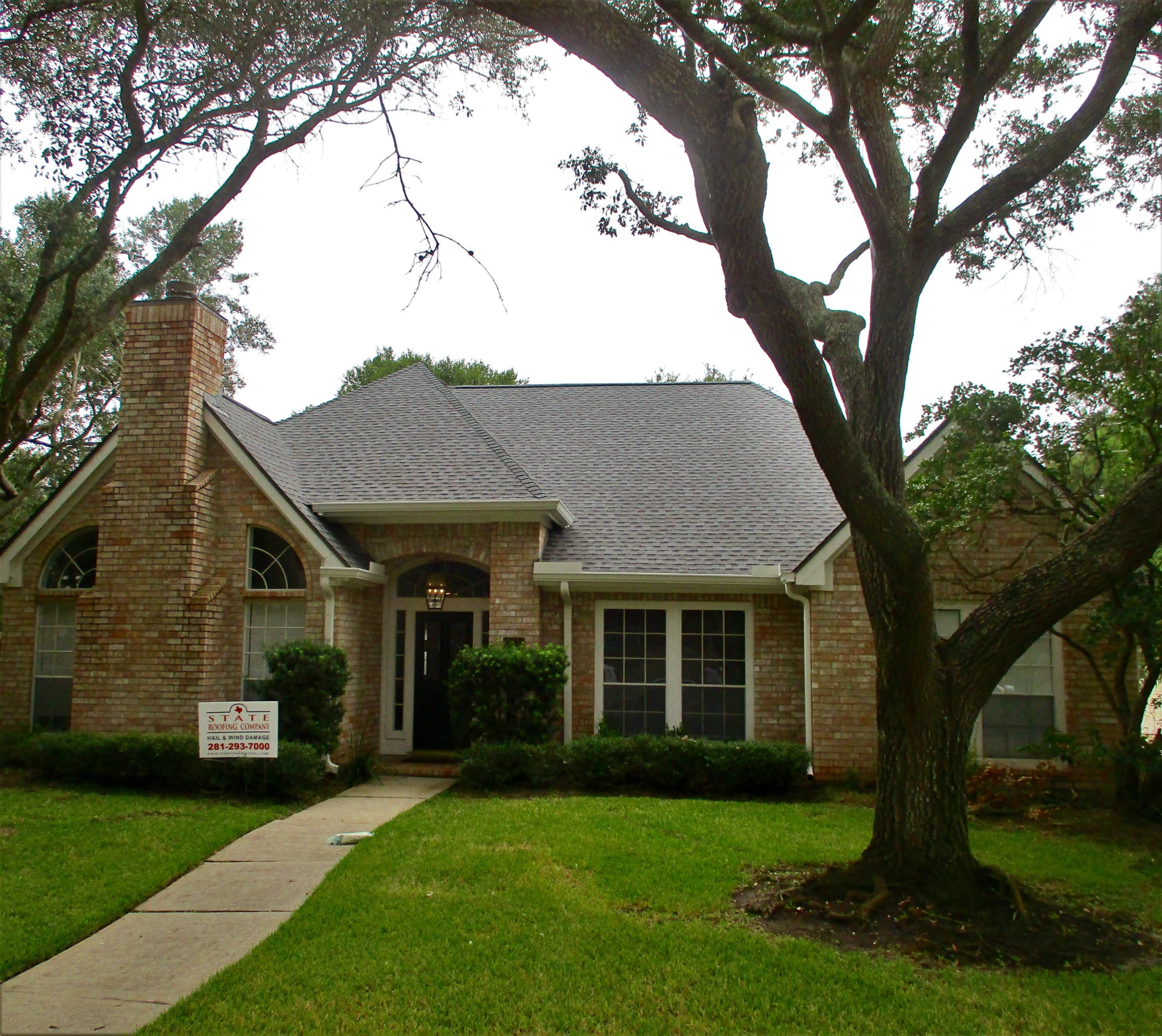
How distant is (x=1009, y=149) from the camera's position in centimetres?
987

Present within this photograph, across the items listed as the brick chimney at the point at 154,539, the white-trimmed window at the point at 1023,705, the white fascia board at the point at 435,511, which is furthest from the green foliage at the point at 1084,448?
the brick chimney at the point at 154,539

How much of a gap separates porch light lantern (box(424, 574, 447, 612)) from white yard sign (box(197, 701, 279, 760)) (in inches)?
128

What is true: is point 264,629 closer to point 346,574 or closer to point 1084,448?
point 346,574

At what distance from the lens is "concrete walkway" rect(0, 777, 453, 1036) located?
514cm

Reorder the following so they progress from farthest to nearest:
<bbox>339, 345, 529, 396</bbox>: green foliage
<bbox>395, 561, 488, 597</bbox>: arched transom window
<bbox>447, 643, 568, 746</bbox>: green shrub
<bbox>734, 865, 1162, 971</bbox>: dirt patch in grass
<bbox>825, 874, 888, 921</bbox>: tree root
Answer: <bbox>339, 345, 529, 396</bbox>: green foliage
<bbox>395, 561, 488, 597</bbox>: arched transom window
<bbox>447, 643, 568, 746</bbox>: green shrub
<bbox>825, 874, 888, 921</bbox>: tree root
<bbox>734, 865, 1162, 971</bbox>: dirt patch in grass

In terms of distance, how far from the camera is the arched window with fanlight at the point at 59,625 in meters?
12.9

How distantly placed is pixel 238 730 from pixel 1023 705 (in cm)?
923

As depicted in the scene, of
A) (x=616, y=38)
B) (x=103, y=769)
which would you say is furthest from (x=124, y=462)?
(x=616, y=38)

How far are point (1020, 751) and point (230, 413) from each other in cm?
1137

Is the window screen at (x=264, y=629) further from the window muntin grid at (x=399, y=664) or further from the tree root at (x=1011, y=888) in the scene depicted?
the tree root at (x=1011, y=888)

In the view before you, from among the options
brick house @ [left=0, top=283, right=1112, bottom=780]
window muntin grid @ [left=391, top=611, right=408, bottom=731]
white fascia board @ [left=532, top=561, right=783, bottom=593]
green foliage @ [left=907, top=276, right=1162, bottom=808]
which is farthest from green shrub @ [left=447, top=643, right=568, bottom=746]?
green foliage @ [left=907, top=276, right=1162, bottom=808]

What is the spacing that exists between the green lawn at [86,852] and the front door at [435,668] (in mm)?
3781

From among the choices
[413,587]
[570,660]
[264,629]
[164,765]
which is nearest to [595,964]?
[164,765]

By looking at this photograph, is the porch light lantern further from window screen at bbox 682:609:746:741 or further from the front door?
window screen at bbox 682:609:746:741
